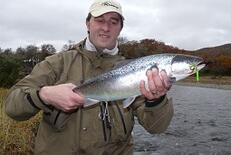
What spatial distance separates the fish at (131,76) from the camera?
3586 millimetres

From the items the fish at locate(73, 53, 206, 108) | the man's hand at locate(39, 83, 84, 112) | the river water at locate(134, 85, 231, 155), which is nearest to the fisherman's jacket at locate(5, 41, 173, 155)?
the man's hand at locate(39, 83, 84, 112)

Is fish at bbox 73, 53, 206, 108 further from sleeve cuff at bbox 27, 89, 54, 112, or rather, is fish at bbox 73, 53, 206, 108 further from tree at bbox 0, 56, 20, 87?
tree at bbox 0, 56, 20, 87

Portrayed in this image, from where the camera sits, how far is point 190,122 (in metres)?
21.5

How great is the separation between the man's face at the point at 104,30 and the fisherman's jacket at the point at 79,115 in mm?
152

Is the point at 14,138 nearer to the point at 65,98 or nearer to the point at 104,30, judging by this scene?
the point at 104,30

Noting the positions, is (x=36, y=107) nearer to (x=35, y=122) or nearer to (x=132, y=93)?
(x=132, y=93)

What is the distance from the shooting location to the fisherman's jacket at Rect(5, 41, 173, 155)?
12.8ft

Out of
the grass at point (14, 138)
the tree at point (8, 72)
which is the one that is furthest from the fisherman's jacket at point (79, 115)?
the tree at point (8, 72)

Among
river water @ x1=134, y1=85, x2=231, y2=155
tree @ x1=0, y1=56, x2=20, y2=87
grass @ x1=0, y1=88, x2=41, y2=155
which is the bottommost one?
river water @ x1=134, y1=85, x2=231, y2=155

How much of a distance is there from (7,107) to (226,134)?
15.3 m

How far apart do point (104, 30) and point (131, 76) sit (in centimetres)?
91

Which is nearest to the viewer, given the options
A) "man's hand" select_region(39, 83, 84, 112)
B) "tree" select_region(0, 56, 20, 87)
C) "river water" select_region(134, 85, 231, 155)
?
"man's hand" select_region(39, 83, 84, 112)

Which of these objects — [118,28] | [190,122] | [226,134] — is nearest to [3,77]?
[190,122]

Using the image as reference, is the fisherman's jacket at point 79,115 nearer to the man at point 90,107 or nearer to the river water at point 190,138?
the man at point 90,107
